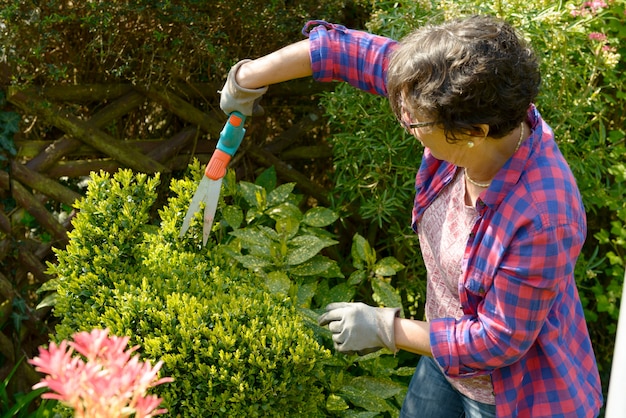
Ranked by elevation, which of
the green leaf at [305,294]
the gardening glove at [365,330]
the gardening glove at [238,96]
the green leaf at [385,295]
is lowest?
the green leaf at [385,295]

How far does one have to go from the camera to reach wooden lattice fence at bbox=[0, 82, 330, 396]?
3.03 m

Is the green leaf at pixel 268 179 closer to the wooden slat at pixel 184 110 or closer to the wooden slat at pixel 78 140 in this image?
the wooden slat at pixel 184 110

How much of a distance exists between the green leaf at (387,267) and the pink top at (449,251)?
37.9 inches

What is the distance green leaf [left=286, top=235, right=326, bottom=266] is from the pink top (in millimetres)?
809

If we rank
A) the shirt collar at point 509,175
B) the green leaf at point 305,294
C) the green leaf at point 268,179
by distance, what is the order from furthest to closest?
the green leaf at point 268,179, the green leaf at point 305,294, the shirt collar at point 509,175

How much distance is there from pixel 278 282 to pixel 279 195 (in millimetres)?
479

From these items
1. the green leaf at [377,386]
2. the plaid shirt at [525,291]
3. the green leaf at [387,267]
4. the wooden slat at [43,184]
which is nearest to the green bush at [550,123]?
the green leaf at [387,267]

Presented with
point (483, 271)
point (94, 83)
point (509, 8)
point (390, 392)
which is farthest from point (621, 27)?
point (94, 83)

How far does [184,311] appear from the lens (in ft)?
6.54

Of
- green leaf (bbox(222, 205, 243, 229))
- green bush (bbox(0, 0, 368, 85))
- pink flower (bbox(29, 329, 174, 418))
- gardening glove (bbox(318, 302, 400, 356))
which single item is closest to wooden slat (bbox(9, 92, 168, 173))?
green bush (bbox(0, 0, 368, 85))

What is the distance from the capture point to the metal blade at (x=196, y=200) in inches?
87.7

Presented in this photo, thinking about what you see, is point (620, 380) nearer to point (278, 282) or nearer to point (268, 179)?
point (278, 282)

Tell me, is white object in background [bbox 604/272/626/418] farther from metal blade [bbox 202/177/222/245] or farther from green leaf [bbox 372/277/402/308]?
green leaf [bbox 372/277/402/308]

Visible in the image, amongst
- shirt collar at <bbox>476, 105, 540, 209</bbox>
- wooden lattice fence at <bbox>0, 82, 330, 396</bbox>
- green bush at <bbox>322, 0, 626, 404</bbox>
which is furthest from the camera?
wooden lattice fence at <bbox>0, 82, 330, 396</bbox>
